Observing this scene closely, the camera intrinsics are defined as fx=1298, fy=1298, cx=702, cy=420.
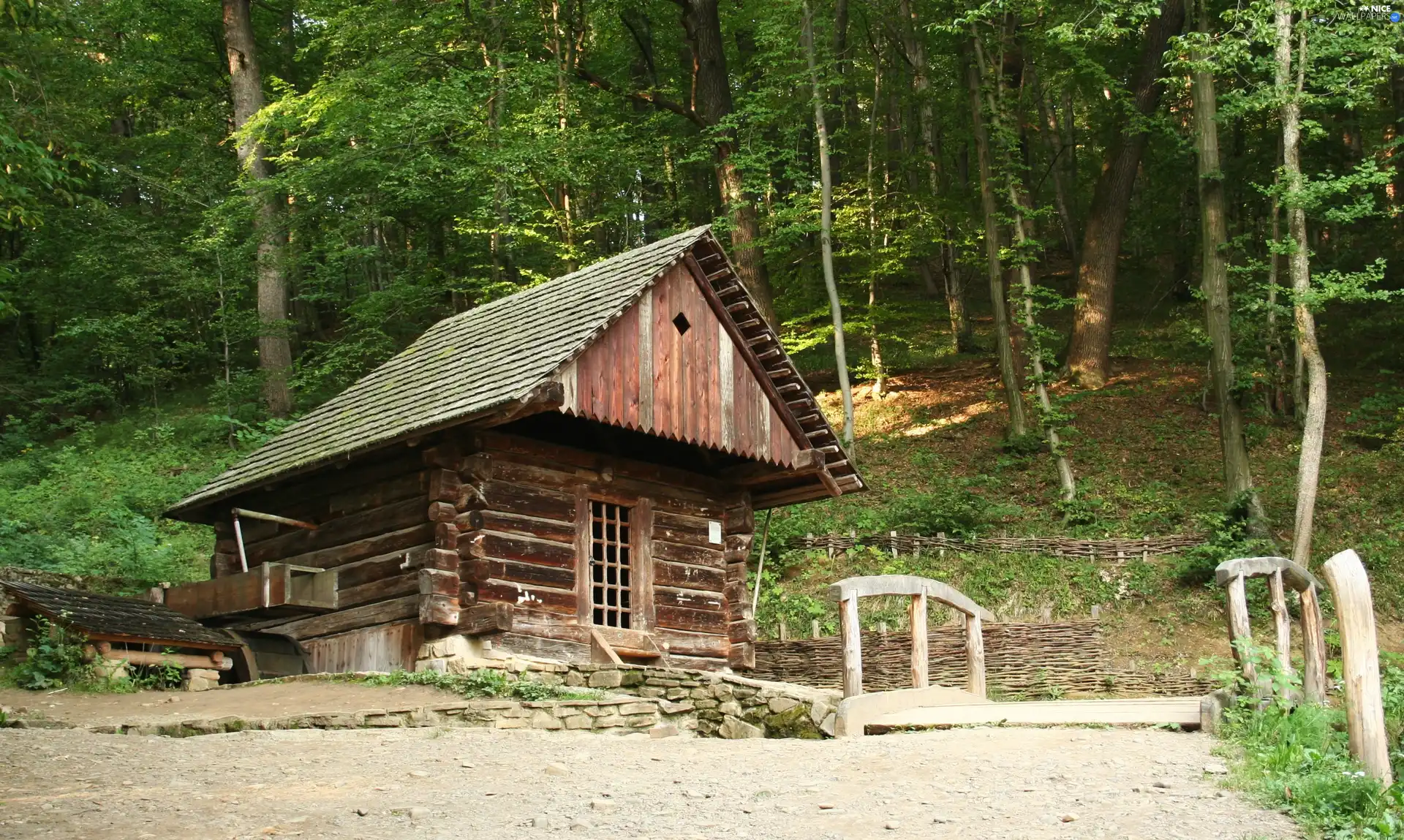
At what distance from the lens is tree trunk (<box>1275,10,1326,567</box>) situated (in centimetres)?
1975

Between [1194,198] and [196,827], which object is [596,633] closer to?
[196,827]

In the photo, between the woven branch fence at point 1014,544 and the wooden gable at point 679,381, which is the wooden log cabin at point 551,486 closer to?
the wooden gable at point 679,381

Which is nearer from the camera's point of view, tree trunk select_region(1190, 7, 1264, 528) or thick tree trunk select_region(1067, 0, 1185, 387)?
tree trunk select_region(1190, 7, 1264, 528)

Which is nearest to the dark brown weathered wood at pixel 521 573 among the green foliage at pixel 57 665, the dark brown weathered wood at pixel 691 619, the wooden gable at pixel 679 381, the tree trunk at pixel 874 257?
the dark brown weathered wood at pixel 691 619

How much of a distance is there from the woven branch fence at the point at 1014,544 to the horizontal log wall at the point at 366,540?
30.0ft

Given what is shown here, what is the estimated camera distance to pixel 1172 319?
3506 centimetres

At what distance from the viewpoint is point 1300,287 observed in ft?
66.0

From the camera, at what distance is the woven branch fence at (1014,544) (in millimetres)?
21984

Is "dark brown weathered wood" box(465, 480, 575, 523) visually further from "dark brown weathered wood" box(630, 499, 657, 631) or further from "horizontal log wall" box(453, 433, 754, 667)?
"dark brown weathered wood" box(630, 499, 657, 631)

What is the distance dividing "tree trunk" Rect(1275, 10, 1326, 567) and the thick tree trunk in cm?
788

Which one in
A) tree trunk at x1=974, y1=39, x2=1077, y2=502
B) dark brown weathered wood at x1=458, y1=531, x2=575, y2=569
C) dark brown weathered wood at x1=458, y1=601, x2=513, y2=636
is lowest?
dark brown weathered wood at x1=458, y1=601, x2=513, y2=636

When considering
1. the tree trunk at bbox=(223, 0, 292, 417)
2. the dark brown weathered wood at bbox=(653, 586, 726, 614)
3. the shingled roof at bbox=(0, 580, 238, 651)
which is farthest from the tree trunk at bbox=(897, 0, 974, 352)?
the shingled roof at bbox=(0, 580, 238, 651)

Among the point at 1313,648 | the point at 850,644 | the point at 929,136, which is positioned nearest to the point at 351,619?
the point at 850,644

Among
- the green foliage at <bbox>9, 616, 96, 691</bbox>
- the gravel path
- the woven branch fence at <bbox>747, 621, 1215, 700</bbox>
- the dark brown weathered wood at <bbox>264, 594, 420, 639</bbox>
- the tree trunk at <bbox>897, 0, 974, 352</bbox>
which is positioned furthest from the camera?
the tree trunk at <bbox>897, 0, 974, 352</bbox>
